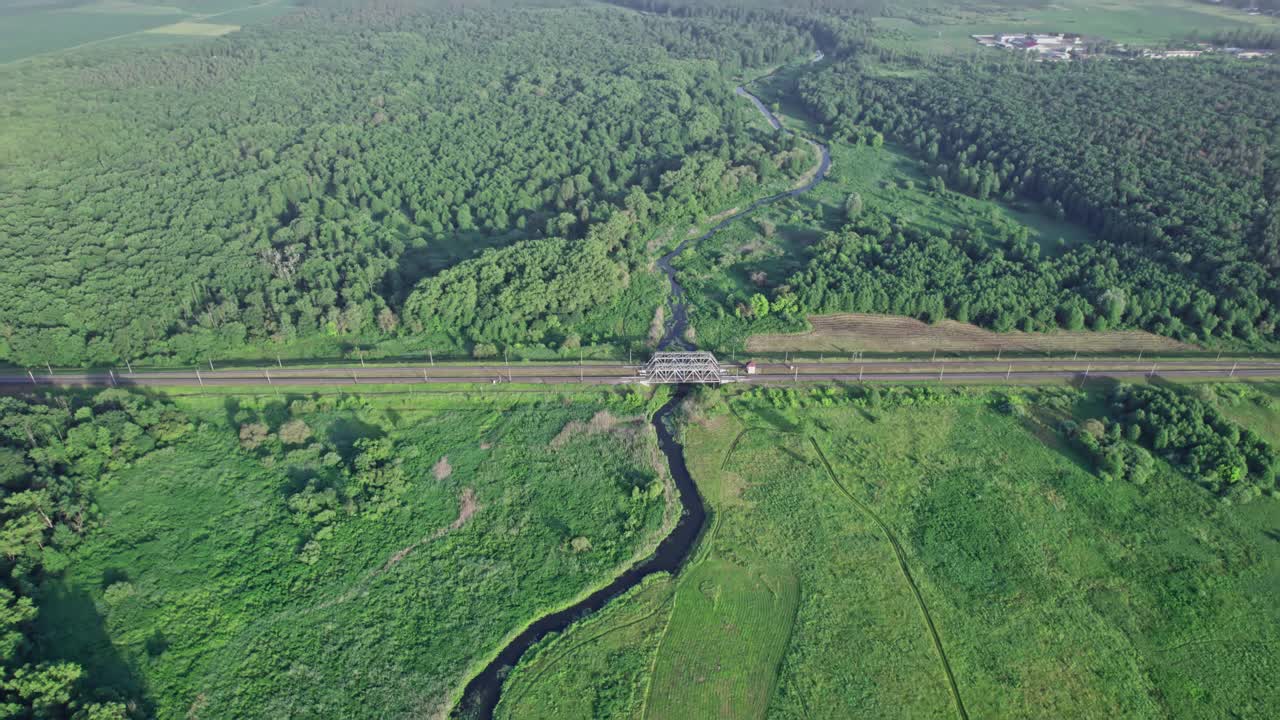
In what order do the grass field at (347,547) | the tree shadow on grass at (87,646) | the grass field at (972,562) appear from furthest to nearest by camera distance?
the grass field at (347,547) < the grass field at (972,562) < the tree shadow on grass at (87,646)

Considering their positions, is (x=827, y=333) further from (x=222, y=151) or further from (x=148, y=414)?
(x=222, y=151)

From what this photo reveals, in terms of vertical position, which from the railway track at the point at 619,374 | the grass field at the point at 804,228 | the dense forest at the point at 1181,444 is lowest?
the dense forest at the point at 1181,444

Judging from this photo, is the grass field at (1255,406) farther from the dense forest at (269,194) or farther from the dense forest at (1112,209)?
the dense forest at (269,194)

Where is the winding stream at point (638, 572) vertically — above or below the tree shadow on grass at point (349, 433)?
below

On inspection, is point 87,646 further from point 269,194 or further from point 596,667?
point 269,194

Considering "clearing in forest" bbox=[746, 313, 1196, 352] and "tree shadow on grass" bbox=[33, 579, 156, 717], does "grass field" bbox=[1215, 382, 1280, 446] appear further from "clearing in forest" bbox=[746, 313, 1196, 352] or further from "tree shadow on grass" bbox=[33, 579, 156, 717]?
"tree shadow on grass" bbox=[33, 579, 156, 717]

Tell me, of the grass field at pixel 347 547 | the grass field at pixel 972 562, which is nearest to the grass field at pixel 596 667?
the grass field at pixel 972 562

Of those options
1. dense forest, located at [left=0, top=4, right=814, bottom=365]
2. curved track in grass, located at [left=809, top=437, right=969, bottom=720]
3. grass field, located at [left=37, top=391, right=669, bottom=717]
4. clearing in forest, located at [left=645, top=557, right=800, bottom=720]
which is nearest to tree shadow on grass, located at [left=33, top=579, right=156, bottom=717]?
grass field, located at [left=37, top=391, right=669, bottom=717]

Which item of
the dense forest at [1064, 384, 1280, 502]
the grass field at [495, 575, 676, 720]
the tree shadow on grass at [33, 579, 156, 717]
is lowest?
the grass field at [495, 575, 676, 720]
